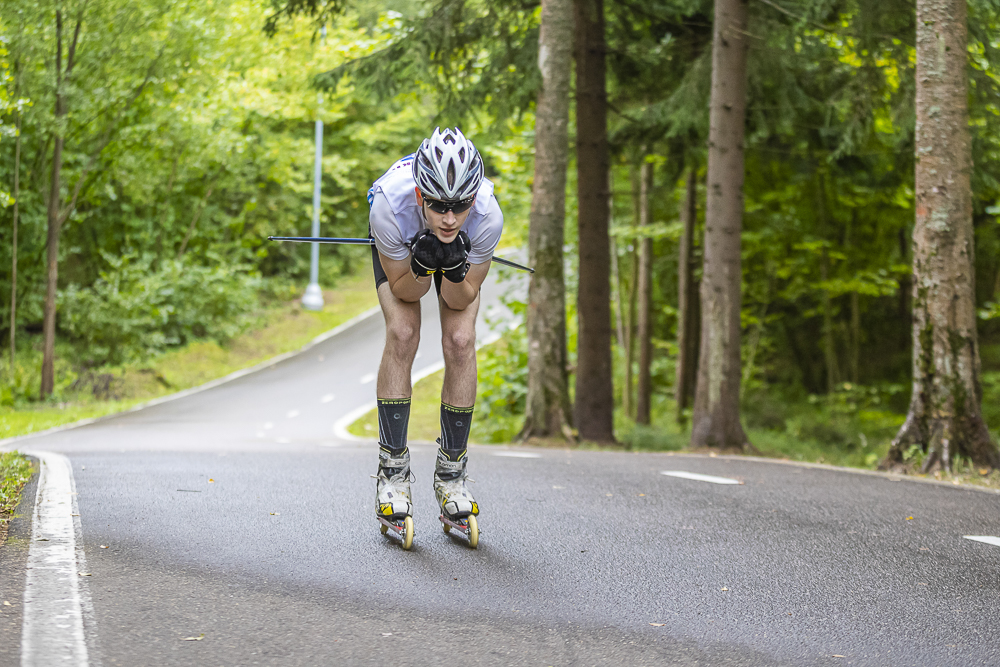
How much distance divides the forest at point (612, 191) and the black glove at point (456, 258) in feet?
17.6

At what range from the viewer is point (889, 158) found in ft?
52.7

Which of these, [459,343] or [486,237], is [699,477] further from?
[486,237]

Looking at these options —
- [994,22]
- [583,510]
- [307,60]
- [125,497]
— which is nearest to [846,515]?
[583,510]

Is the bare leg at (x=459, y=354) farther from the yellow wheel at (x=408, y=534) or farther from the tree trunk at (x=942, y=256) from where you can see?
the tree trunk at (x=942, y=256)

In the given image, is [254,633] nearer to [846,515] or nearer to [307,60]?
[846,515]

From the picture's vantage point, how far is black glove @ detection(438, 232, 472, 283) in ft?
13.5

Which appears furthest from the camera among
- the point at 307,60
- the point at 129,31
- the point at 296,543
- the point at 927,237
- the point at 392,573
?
the point at 307,60

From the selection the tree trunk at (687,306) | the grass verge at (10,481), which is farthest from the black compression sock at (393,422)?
the tree trunk at (687,306)

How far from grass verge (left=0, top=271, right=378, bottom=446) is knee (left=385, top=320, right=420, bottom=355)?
38.7 ft

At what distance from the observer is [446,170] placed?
390 centimetres

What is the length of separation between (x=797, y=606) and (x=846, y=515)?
6.58 feet

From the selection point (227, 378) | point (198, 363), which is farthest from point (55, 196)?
point (198, 363)

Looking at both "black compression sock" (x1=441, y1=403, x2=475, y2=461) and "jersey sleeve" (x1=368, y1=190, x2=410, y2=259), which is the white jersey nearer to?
"jersey sleeve" (x1=368, y1=190, x2=410, y2=259)

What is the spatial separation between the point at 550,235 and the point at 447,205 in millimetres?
8627
